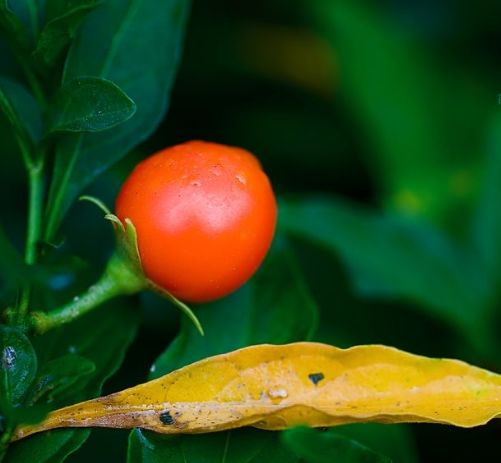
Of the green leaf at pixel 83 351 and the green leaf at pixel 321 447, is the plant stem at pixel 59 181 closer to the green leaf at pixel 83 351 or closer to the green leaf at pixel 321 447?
the green leaf at pixel 83 351

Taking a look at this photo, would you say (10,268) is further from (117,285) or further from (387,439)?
(387,439)

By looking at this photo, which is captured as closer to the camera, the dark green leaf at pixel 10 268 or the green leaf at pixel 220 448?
the dark green leaf at pixel 10 268

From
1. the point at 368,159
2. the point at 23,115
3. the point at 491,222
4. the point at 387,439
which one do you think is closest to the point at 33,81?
the point at 23,115

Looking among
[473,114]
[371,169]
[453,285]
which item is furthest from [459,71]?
[453,285]

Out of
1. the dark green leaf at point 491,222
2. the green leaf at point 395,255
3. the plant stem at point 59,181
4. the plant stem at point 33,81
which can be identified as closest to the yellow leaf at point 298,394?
the plant stem at point 59,181

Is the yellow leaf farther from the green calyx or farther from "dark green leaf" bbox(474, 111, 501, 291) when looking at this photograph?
"dark green leaf" bbox(474, 111, 501, 291)
